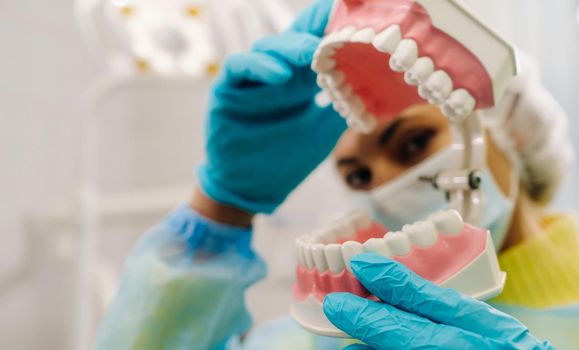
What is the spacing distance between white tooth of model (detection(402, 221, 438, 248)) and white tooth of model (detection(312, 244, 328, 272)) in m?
0.09

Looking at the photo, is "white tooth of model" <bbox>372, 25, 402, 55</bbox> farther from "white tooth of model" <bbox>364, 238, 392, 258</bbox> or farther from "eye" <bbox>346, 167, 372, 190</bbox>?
"eye" <bbox>346, 167, 372, 190</bbox>

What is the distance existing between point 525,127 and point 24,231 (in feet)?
4.12

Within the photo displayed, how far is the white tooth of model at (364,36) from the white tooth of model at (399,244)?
0.62 feet

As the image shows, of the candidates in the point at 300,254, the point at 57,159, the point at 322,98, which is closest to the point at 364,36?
the point at 300,254

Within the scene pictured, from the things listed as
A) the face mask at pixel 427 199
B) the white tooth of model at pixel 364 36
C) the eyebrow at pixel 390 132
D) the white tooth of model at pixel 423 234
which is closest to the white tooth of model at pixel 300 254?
the white tooth of model at pixel 423 234

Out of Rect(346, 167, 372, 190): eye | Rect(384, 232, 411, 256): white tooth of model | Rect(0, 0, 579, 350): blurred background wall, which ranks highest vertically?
Rect(384, 232, 411, 256): white tooth of model

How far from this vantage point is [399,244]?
521 mm

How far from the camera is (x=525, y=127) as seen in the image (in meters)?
1.03

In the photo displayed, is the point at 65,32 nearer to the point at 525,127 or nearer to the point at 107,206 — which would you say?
the point at 107,206

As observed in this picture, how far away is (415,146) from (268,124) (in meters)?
0.30

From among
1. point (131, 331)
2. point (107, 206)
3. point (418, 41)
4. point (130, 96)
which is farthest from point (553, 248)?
point (130, 96)

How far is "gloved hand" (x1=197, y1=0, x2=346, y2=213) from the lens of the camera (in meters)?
0.69

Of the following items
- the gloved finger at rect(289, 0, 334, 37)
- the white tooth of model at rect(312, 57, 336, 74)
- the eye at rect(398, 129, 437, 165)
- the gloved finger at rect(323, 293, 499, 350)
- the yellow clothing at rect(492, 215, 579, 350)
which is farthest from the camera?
the eye at rect(398, 129, 437, 165)

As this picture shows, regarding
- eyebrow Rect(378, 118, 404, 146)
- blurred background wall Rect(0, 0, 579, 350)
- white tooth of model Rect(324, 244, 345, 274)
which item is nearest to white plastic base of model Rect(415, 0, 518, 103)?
white tooth of model Rect(324, 244, 345, 274)
